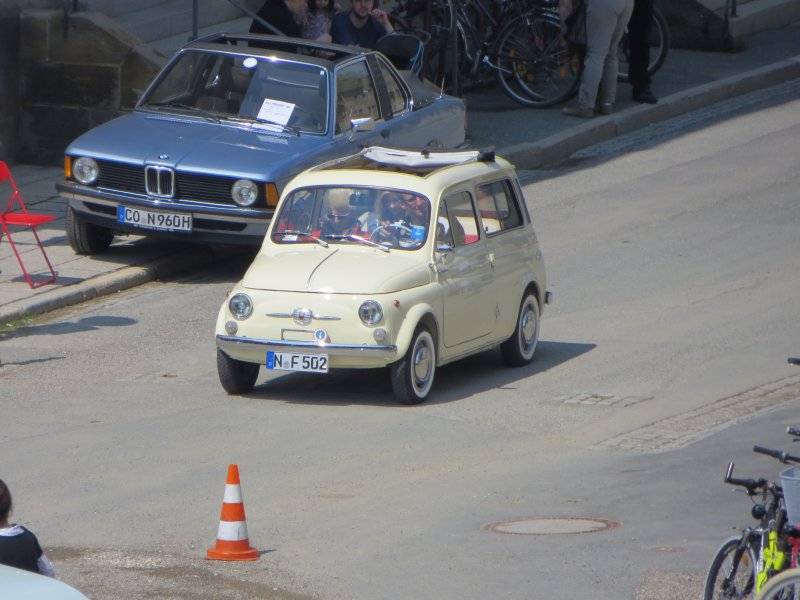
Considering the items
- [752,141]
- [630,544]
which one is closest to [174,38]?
[752,141]

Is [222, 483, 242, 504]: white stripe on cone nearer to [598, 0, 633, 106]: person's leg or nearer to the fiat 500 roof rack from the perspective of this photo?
the fiat 500 roof rack

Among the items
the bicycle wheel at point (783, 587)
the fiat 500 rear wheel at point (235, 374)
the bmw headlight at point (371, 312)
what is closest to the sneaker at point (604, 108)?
the fiat 500 rear wheel at point (235, 374)

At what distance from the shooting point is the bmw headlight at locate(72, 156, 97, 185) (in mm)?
14164

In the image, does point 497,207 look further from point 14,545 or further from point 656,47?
point 656,47

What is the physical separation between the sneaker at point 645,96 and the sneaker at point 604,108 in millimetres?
804

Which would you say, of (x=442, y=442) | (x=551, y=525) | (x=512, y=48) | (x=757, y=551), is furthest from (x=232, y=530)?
(x=512, y=48)

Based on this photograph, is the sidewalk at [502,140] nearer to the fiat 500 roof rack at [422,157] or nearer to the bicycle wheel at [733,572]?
the fiat 500 roof rack at [422,157]

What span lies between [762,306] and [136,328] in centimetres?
517

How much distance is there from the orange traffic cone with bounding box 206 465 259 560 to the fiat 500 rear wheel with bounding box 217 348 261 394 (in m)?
3.24

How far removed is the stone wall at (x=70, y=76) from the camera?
1805 cm

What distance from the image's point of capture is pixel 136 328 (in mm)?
12727

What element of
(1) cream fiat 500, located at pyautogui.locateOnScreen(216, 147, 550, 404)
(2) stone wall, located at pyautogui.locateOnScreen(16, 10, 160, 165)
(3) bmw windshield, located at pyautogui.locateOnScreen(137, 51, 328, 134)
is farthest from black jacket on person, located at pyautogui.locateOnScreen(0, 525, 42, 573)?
(2) stone wall, located at pyautogui.locateOnScreen(16, 10, 160, 165)

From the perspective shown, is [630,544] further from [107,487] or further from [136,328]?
[136,328]

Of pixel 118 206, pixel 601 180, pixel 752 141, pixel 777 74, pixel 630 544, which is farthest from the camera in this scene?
pixel 777 74
